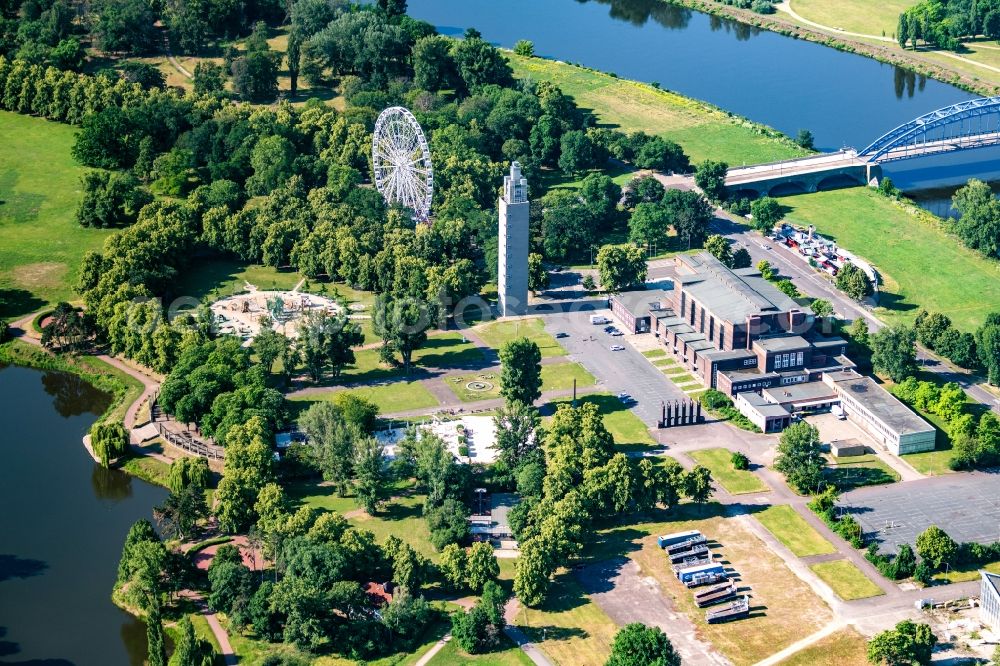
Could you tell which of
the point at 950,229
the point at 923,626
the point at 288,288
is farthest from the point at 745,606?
the point at 950,229

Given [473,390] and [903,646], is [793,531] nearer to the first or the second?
[903,646]

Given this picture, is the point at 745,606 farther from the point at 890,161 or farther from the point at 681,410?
the point at 890,161

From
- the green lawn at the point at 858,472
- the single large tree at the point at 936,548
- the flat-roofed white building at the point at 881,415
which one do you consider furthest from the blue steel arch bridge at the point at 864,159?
the single large tree at the point at 936,548

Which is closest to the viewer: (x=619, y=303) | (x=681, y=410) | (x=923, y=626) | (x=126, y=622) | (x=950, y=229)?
(x=923, y=626)

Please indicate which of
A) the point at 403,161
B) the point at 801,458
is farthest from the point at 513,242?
the point at 801,458

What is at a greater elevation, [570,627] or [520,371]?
[520,371]

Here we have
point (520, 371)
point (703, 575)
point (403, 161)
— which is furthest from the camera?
point (403, 161)
